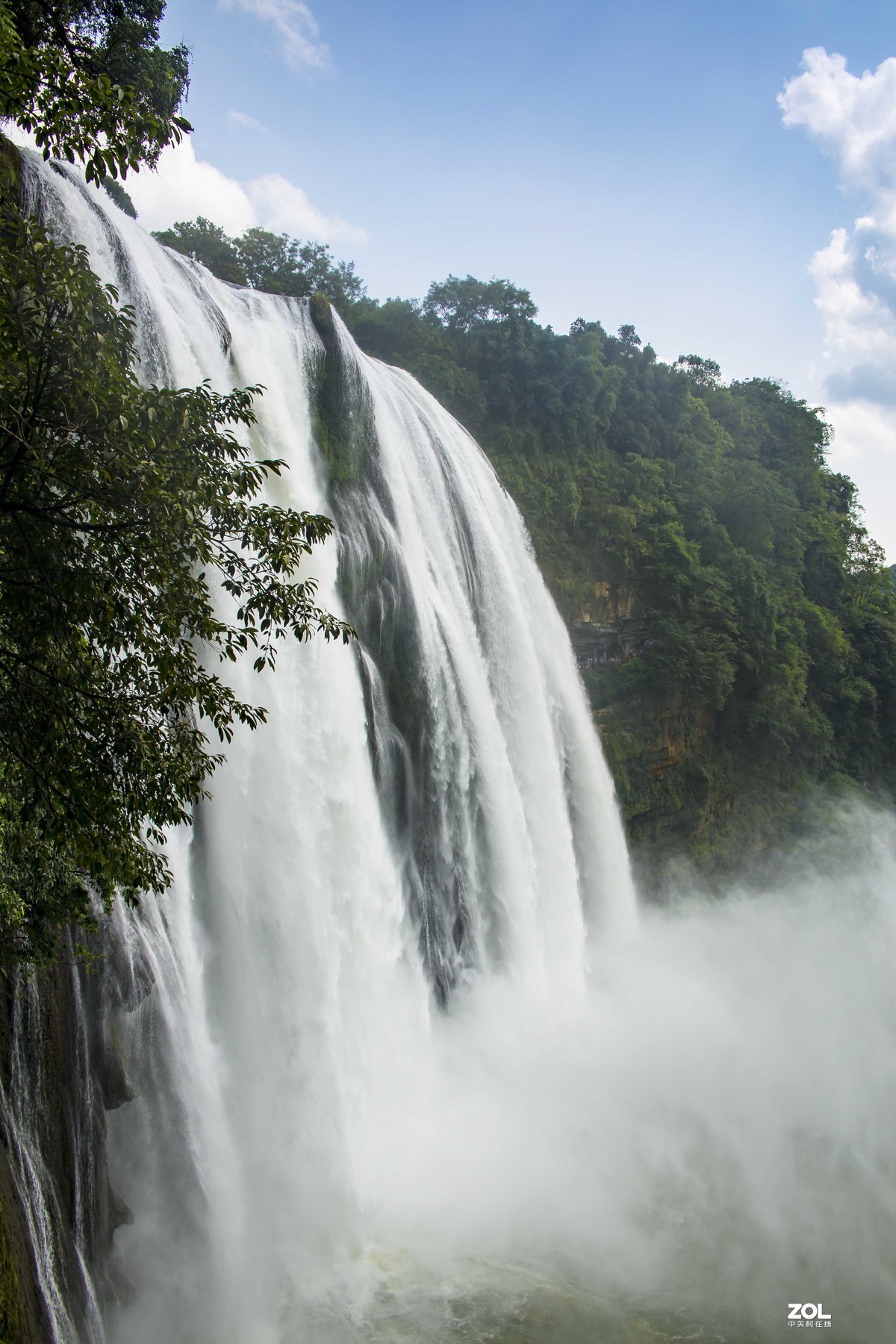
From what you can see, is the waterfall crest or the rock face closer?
the rock face

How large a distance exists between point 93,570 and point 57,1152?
162 inches

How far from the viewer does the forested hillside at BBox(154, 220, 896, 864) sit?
22.2 meters

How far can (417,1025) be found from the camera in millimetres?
11555

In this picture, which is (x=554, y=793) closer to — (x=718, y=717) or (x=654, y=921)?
(x=654, y=921)

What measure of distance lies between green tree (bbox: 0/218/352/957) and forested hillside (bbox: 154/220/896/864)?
53.4 ft

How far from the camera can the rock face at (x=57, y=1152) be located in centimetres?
498

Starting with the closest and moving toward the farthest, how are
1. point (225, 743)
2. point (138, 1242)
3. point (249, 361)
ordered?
point (138, 1242) → point (225, 743) → point (249, 361)

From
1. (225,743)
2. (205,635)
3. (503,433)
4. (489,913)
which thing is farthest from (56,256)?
(503,433)

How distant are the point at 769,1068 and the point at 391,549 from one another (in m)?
9.77

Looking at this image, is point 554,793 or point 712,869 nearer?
point 554,793

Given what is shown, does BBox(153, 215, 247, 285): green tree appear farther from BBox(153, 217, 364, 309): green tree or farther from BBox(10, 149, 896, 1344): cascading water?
BBox(10, 149, 896, 1344): cascading water

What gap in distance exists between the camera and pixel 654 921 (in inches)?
775

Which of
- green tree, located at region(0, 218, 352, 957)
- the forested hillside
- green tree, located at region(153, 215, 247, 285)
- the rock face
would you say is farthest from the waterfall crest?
green tree, located at region(153, 215, 247, 285)

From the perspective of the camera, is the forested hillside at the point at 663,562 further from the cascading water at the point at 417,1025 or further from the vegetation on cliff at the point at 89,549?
the vegetation on cliff at the point at 89,549
